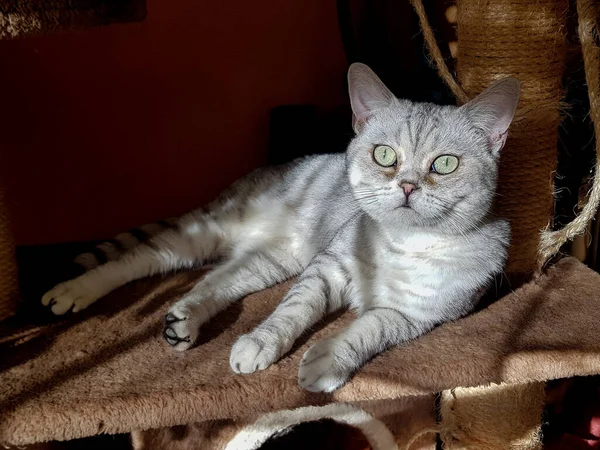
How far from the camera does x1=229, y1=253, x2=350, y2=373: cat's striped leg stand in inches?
48.3

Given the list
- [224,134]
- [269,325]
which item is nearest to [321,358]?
[269,325]

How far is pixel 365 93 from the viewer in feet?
4.62

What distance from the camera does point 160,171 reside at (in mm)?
2246

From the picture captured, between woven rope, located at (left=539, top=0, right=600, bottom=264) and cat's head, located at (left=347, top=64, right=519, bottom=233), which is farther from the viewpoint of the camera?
woven rope, located at (left=539, top=0, right=600, bottom=264)

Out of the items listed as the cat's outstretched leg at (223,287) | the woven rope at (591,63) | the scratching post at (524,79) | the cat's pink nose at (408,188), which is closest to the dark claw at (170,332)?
the cat's outstretched leg at (223,287)

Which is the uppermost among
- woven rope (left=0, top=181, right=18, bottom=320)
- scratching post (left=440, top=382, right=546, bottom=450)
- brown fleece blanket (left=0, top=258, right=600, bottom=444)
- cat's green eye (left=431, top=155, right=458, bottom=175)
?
cat's green eye (left=431, top=155, right=458, bottom=175)

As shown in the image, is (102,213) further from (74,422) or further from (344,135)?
(74,422)

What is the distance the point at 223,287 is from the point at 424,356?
1.74 feet

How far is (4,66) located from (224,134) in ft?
2.44

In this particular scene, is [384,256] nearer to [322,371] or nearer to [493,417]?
[322,371]

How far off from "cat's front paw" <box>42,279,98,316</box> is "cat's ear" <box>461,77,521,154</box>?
3.23 ft

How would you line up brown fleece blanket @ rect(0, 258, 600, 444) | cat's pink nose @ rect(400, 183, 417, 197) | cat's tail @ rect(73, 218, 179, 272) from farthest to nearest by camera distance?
cat's tail @ rect(73, 218, 179, 272)
cat's pink nose @ rect(400, 183, 417, 197)
brown fleece blanket @ rect(0, 258, 600, 444)

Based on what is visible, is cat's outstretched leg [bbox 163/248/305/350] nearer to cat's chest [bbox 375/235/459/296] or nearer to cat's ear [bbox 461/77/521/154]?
cat's chest [bbox 375/235/459/296]

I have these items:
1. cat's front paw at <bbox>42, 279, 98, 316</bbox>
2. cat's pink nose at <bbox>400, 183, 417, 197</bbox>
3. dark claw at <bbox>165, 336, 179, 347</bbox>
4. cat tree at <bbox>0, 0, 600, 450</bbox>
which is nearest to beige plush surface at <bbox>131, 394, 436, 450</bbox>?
cat tree at <bbox>0, 0, 600, 450</bbox>
